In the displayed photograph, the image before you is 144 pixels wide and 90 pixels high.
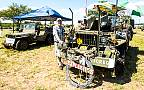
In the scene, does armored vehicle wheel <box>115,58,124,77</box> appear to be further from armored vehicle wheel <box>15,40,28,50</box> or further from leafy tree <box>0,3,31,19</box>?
leafy tree <box>0,3,31,19</box>

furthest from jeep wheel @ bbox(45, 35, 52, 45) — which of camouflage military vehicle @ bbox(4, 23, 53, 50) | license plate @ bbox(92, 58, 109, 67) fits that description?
license plate @ bbox(92, 58, 109, 67)

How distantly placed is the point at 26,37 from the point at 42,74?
600 centimetres

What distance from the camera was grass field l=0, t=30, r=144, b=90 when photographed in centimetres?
766

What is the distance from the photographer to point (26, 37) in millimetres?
14695

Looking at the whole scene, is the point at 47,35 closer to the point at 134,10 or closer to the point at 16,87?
the point at 134,10

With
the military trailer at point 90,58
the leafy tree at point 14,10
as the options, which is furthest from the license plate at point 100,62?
the leafy tree at point 14,10

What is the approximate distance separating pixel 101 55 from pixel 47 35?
8.52m

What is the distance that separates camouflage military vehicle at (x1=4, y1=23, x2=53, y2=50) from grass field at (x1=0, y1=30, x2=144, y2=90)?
132 centimetres

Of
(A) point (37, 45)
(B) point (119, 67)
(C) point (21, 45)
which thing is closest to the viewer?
(B) point (119, 67)

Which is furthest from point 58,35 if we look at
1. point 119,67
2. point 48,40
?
point 48,40

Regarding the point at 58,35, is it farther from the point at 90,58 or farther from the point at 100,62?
A: the point at 100,62

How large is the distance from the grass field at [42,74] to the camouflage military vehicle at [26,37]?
1.32m

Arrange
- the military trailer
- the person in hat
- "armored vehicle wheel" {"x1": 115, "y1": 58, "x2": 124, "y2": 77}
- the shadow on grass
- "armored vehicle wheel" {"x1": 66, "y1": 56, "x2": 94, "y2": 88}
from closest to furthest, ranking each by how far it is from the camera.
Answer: "armored vehicle wheel" {"x1": 66, "y1": 56, "x2": 94, "y2": 88} < the military trailer < "armored vehicle wheel" {"x1": 115, "y1": 58, "x2": 124, "y2": 77} < the person in hat < the shadow on grass

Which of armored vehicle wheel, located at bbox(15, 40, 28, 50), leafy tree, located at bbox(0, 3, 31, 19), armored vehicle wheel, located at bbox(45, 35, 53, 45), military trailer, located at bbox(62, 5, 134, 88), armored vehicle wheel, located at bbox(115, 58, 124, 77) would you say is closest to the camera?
military trailer, located at bbox(62, 5, 134, 88)
